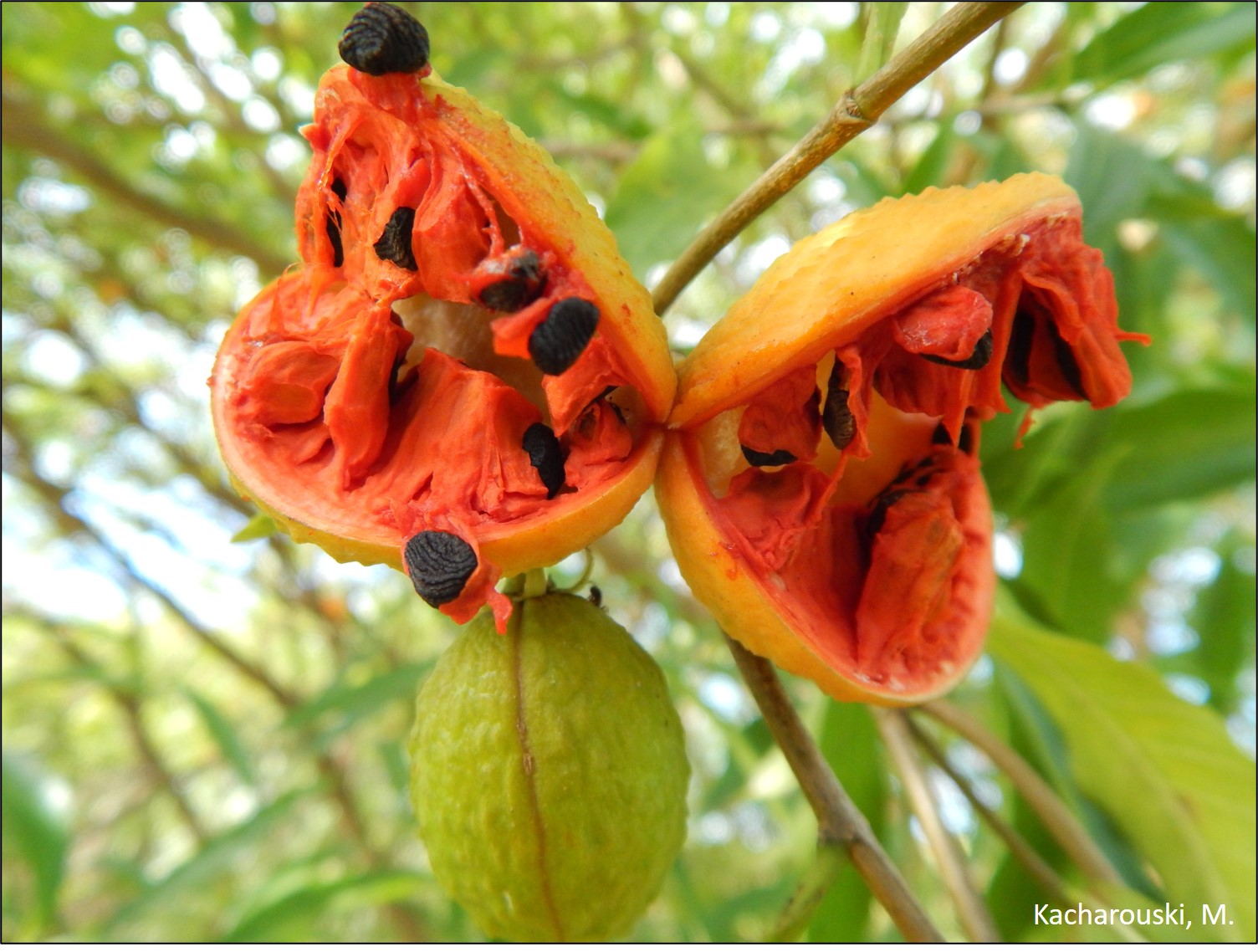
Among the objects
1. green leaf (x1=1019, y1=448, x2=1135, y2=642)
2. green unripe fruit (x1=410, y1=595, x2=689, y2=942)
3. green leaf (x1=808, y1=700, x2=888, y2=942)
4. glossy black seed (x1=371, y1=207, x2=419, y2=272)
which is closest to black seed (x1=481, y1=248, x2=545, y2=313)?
glossy black seed (x1=371, y1=207, x2=419, y2=272)

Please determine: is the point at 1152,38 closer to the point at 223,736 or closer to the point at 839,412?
the point at 839,412

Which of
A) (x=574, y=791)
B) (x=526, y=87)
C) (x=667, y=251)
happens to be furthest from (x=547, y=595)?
(x=526, y=87)

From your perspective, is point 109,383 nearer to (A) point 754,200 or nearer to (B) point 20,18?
(B) point 20,18

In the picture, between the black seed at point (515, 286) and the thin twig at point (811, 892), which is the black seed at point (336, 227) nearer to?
the black seed at point (515, 286)

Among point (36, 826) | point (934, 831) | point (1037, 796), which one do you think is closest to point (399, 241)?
point (934, 831)

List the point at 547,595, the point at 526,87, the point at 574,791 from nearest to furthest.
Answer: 1. the point at 574,791
2. the point at 547,595
3. the point at 526,87
